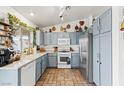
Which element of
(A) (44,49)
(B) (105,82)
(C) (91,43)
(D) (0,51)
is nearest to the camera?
(D) (0,51)

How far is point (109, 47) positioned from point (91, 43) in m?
1.84

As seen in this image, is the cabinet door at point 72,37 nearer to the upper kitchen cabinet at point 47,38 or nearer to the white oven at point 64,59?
the white oven at point 64,59

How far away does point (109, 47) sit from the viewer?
3406 millimetres

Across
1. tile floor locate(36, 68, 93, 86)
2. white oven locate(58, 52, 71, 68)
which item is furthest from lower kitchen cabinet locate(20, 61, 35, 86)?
white oven locate(58, 52, 71, 68)

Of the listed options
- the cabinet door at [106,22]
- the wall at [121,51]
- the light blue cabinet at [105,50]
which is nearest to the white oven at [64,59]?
the light blue cabinet at [105,50]

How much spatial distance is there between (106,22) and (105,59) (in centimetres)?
80

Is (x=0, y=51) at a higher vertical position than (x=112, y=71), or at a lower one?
higher

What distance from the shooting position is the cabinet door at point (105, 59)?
11.2 ft

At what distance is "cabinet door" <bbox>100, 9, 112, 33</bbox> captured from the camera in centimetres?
334

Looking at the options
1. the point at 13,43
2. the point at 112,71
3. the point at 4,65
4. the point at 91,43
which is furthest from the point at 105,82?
the point at 13,43

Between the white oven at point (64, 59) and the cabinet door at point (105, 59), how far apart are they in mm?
4423
